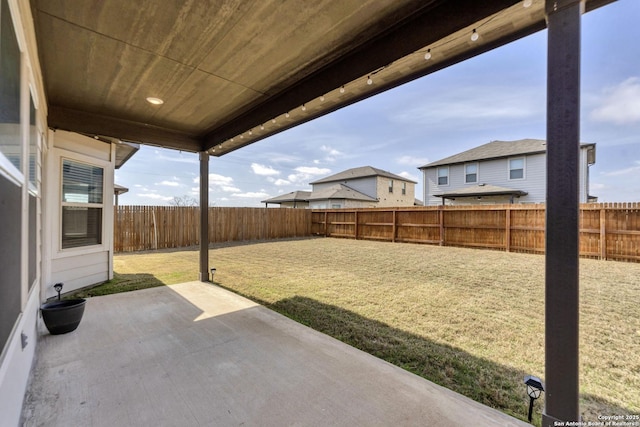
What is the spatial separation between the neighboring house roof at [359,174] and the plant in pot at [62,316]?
20424mm

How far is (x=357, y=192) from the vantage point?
22781 mm

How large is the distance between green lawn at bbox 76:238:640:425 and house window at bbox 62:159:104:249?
3.27 ft

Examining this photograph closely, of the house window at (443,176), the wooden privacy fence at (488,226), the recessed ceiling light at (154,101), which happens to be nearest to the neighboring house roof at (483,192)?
the house window at (443,176)

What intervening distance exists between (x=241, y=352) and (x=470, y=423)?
1.90 metres

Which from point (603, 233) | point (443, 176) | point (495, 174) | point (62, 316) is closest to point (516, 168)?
point (495, 174)

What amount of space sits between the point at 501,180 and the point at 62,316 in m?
16.1

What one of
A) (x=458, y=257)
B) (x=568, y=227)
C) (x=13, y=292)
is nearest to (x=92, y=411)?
(x=13, y=292)

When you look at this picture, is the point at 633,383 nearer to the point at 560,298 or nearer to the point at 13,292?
the point at 560,298

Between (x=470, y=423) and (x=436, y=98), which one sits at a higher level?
(x=436, y=98)

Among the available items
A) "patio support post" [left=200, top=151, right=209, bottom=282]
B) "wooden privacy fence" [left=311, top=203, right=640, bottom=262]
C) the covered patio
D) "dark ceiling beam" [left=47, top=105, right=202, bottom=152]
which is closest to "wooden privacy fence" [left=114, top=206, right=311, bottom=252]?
"wooden privacy fence" [left=311, top=203, right=640, bottom=262]

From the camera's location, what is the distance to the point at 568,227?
1490 millimetres

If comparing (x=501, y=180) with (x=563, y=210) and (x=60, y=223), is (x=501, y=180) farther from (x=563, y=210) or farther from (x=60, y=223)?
Result: (x=60, y=223)

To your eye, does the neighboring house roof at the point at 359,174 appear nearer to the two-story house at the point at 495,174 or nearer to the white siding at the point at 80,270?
the two-story house at the point at 495,174

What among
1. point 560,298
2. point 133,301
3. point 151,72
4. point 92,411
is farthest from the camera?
point 133,301
